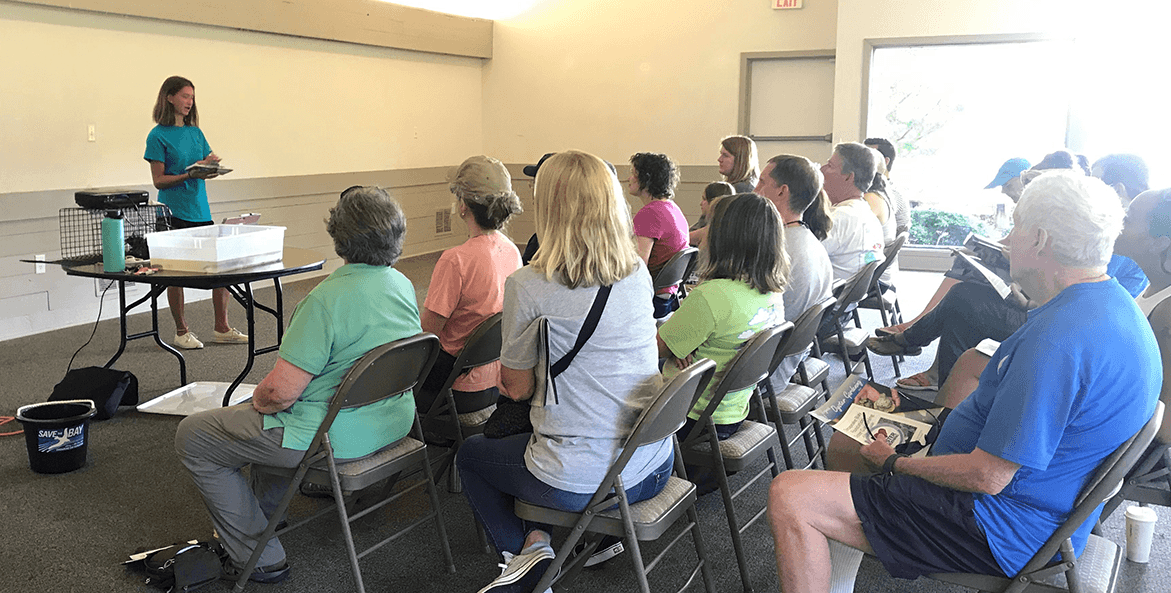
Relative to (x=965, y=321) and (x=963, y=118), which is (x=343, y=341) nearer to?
(x=965, y=321)

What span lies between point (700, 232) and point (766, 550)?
2246 mm

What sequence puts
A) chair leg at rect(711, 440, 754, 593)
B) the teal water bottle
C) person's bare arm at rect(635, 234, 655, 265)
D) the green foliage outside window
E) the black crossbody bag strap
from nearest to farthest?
the black crossbody bag strap, chair leg at rect(711, 440, 754, 593), the teal water bottle, person's bare arm at rect(635, 234, 655, 265), the green foliage outside window

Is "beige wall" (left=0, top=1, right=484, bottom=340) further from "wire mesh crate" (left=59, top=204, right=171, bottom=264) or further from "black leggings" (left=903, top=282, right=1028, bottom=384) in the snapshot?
"black leggings" (left=903, top=282, right=1028, bottom=384)

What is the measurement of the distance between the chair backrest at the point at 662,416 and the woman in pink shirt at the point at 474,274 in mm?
1040

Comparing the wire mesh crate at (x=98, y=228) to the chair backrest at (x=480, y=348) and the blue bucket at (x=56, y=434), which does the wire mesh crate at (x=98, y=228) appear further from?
the chair backrest at (x=480, y=348)

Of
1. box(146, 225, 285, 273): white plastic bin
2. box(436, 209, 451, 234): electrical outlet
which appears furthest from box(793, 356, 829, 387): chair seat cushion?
box(436, 209, 451, 234): electrical outlet

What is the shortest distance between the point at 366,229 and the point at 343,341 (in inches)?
12.7

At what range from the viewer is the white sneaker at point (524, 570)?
7.02 ft

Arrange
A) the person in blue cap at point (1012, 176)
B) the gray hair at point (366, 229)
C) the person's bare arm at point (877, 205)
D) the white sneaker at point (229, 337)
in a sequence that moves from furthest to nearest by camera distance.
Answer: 1. the white sneaker at point (229, 337)
2. the person in blue cap at point (1012, 176)
3. the person's bare arm at point (877, 205)
4. the gray hair at point (366, 229)

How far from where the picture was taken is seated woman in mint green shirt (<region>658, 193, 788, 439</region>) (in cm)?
252

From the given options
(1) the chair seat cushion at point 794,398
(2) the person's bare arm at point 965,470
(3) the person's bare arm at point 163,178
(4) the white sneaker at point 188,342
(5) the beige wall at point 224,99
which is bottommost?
(4) the white sneaker at point 188,342

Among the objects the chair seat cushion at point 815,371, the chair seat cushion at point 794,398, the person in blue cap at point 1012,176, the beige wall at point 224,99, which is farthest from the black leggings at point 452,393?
the beige wall at point 224,99

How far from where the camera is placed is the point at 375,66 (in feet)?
27.8

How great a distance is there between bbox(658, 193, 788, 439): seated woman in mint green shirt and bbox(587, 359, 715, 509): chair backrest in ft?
1.35
